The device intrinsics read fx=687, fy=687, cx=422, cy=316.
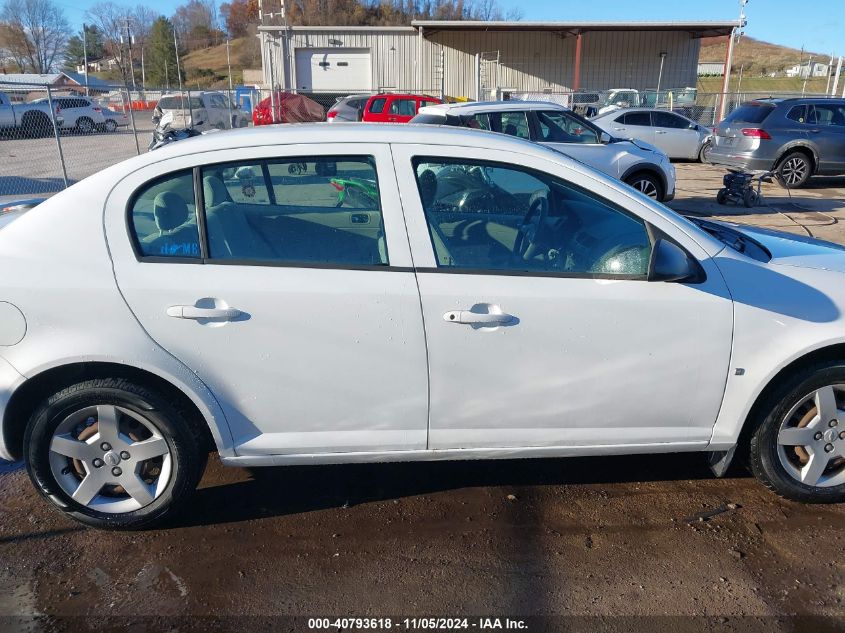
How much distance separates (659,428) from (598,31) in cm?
3829

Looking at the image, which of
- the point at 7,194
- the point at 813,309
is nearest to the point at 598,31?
the point at 7,194

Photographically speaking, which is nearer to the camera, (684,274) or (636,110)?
(684,274)

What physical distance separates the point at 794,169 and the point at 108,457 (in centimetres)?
1436

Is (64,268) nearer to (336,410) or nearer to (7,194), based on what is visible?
(336,410)

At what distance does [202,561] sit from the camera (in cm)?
297

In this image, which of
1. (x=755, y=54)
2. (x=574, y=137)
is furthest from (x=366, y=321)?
(x=755, y=54)

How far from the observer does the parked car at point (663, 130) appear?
56.7 ft

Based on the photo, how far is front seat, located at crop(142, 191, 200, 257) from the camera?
2904mm

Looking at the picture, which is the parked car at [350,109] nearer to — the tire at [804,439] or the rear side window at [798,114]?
the rear side window at [798,114]

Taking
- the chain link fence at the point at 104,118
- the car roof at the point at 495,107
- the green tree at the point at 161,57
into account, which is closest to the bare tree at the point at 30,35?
the green tree at the point at 161,57

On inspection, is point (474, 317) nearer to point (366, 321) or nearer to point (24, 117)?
point (366, 321)

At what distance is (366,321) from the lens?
2859mm

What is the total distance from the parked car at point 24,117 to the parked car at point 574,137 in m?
18.3

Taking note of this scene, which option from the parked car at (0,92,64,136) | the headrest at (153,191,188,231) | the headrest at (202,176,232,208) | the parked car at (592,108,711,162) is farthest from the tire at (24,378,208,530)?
the parked car at (0,92,64,136)
